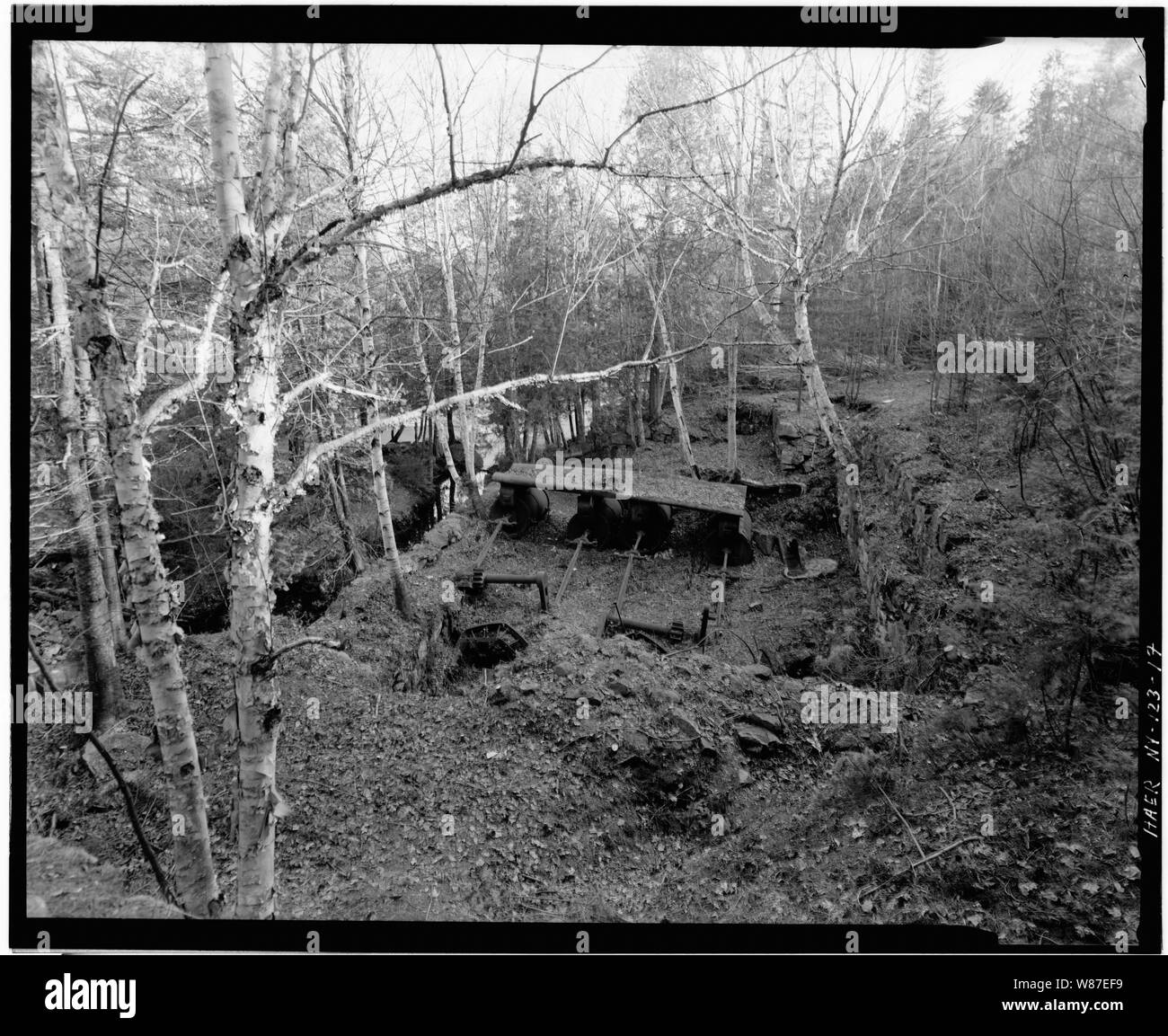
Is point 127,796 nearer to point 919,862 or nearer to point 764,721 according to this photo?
point 919,862

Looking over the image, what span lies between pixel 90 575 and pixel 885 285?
14643 millimetres

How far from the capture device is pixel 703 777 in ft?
17.4

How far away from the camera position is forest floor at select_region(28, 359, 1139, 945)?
369cm

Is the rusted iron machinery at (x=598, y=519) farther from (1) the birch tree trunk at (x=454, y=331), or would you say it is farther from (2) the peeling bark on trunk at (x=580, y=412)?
(2) the peeling bark on trunk at (x=580, y=412)

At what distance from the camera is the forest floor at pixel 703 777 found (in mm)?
3691

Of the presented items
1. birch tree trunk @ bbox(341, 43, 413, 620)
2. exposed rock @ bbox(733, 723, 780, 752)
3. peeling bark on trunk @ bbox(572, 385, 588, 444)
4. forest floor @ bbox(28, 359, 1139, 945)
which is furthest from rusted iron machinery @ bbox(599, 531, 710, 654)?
peeling bark on trunk @ bbox(572, 385, 588, 444)

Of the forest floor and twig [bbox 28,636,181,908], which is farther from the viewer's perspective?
the forest floor

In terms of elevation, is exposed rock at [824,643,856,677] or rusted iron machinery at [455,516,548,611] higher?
rusted iron machinery at [455,516,548,611]

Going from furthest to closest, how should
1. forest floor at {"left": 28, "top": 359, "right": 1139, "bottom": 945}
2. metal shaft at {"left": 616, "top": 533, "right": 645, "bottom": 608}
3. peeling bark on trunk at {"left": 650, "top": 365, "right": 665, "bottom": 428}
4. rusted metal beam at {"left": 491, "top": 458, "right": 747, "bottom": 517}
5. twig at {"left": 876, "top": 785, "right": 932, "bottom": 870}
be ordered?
peeling bark on trunk at {"left": 650, "top": 365, "right": 665, "bottom": 428} < rusted metal beam at {"left": 491, "top": 458, "right": 747, "bottom": 517} < metal shaft at {"left": 616, "top": 533, "right": 645, "bottom": 608} < twig at {"left": 876, "top": 785, "right": 932, "bottom": 870} < forest floor at {"left": 28, "top": 359, "right": 1139, "bottom": 945}

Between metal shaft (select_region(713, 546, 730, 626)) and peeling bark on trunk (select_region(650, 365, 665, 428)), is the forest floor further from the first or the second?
peeling bark on trunk (select_region(650, 365, 665, 428))

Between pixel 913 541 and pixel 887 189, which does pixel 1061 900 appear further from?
pixel 887 189

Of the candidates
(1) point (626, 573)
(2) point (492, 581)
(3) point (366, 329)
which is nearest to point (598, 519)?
(1) point (626, 573)

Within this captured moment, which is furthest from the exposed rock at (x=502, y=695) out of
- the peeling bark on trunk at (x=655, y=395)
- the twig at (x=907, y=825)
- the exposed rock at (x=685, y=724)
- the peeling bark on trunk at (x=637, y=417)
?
the peeling bark on trunk at (x=655, y=395)

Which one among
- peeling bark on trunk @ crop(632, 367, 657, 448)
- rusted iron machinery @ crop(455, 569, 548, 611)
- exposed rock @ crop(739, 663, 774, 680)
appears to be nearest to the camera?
exposed rock @ crop(739, 663, 774, 680)
